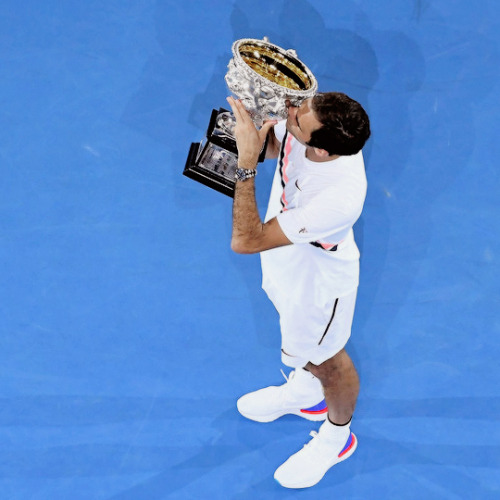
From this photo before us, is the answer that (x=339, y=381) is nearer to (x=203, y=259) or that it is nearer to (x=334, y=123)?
(x=203, y=259)

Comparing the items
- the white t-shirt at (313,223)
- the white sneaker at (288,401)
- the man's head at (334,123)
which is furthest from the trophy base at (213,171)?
the white sneaker at (288,401)

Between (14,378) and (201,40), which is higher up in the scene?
(201,40)

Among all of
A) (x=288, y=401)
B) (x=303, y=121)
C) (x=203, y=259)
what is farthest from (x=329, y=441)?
(x=303, y=121)

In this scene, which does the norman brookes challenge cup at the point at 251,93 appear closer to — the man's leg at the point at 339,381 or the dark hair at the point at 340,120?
the dark hair at the point at 340,120

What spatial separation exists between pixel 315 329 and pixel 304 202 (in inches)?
18.8

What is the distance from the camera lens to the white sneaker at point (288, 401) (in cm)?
270

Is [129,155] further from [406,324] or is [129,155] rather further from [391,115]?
[406,324]

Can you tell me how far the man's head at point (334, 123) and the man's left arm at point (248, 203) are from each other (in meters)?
0.13

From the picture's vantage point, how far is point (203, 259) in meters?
2.89

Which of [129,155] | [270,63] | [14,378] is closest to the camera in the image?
[270,63]

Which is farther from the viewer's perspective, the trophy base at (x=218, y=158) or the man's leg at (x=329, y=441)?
the man's leg at (x=329, y=441)

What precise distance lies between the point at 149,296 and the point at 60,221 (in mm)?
505

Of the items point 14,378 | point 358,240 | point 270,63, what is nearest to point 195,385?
point 14,378

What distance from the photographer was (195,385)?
2.78m
